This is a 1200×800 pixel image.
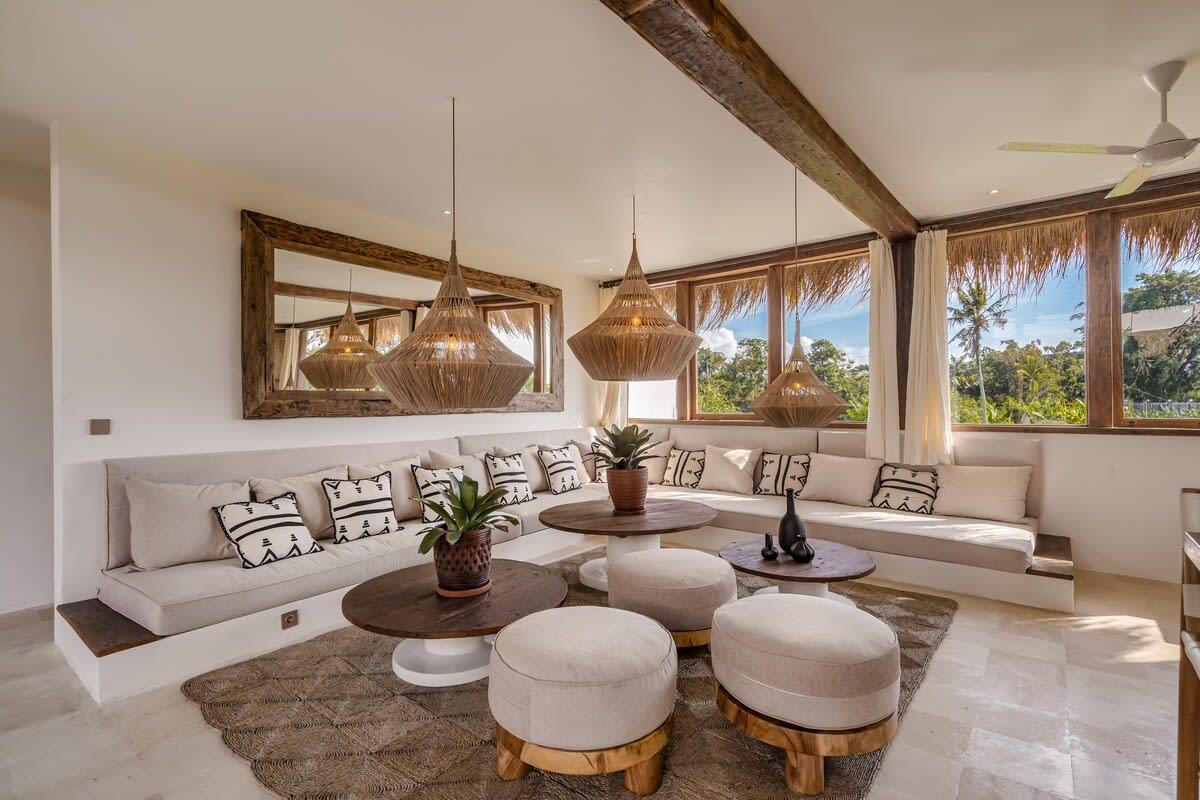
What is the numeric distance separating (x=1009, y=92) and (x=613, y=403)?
4381 mm

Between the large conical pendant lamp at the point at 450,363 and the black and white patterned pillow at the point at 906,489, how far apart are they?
→ 11.0ft

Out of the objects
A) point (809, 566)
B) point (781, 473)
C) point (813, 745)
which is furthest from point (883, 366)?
point (813, 745)

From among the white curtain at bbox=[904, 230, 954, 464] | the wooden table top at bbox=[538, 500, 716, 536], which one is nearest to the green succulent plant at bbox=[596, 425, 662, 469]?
the wooden table top at bbox=[538, 500, 716, 536]

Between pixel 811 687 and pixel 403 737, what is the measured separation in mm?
1506

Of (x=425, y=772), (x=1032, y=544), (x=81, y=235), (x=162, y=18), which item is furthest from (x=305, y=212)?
(x=1032, y=544)

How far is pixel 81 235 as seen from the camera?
2.90 meters

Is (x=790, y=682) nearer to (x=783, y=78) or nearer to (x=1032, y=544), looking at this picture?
(x=783, y=78)

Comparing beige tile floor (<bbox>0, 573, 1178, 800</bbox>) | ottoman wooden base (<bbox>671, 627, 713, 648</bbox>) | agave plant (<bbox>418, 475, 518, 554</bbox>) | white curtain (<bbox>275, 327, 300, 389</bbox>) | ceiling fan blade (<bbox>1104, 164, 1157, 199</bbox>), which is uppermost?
ceiling fan blade (<bbox>1104, 164, 1157, 199</bbox>)

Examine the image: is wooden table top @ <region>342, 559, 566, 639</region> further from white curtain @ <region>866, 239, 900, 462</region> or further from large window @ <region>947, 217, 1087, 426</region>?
large window @ <region>947, 217, 1087, 426</region>

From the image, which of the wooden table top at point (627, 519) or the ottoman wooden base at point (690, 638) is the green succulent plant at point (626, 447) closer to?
the wooden table top at point (627, 519)

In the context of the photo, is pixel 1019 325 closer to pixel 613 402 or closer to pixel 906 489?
pixel 906 489

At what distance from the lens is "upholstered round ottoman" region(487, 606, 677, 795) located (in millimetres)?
1706

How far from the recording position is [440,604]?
7.75ft

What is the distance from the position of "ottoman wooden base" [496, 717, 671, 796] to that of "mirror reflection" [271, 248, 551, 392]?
2908 mm
